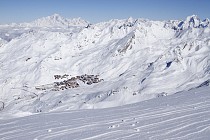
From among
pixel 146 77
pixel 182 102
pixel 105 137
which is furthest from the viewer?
pixel 146 77

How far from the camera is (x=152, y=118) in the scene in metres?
12.9

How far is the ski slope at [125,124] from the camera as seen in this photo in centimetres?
1068

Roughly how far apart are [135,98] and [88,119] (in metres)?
68.6

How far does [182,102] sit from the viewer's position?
15625mm

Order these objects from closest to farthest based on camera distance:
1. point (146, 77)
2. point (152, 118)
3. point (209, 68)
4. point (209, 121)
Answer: point (209, 121) → point (152, 118) → point (146, 77) → point (209, 68)

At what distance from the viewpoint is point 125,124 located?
1227 cm

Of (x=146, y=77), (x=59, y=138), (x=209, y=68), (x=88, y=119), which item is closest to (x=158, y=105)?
(x=88, y=119)

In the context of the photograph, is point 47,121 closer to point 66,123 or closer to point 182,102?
point 66,123

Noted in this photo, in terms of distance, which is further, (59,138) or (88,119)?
(88,119)

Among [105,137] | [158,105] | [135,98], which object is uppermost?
[135,98]

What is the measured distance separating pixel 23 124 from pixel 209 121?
7572mm

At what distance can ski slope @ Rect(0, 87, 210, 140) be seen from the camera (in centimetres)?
1068

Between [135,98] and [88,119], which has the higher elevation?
[135,98]

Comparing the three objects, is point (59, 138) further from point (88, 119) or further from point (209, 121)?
point (209, 121)
